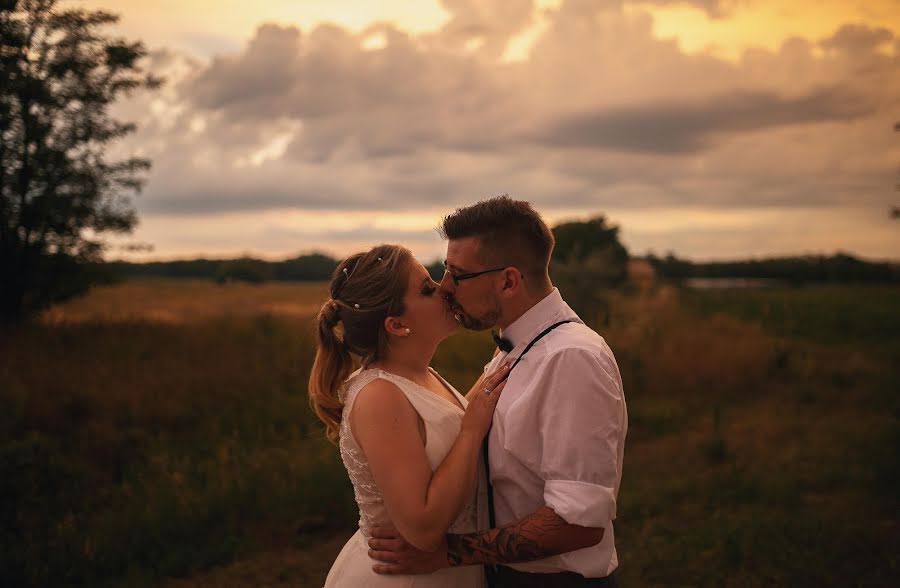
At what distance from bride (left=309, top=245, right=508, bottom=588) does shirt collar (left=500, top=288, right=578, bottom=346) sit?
0.16 meters

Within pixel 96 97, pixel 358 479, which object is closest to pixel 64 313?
pixel 96 97

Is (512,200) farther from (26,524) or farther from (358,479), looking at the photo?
(26,524)

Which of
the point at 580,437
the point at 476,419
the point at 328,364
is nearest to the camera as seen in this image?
the point at 580,437

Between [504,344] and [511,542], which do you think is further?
[504,344]

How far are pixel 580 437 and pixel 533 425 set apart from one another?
23 centimetres

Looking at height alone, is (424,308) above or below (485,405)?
above

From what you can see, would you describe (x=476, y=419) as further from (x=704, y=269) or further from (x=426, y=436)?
(x=704, y=269)

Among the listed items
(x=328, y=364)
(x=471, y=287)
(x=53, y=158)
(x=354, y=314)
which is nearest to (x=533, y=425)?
(x=471, y=287)

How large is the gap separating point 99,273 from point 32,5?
6.01 m

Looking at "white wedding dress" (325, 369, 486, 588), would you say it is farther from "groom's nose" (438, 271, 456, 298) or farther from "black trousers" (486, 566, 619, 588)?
"groom's nose" (438, 271, 456, 298)

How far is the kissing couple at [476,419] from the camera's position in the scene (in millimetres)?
2557

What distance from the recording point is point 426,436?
295 cm

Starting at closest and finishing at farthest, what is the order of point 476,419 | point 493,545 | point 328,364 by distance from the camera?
point 493,545 < point 476,419 < point 328,364

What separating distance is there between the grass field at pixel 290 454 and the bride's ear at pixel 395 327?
0.89 meters
